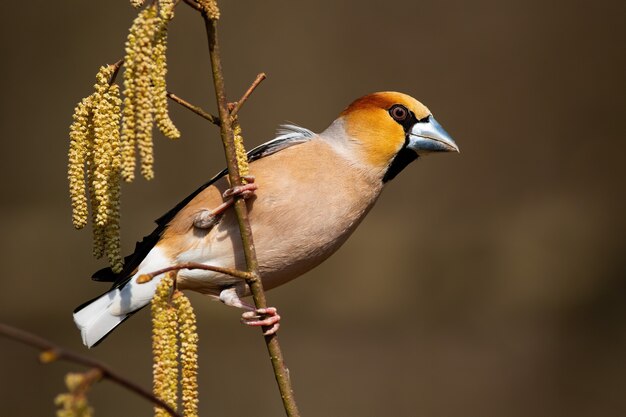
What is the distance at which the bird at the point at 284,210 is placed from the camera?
7.05ft

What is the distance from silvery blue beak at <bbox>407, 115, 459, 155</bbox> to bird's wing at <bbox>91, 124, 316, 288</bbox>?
0.96 feet

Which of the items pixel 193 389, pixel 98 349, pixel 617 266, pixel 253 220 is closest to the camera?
pixel 193 389

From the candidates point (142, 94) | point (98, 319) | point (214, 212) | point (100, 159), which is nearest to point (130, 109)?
point (142, 94)

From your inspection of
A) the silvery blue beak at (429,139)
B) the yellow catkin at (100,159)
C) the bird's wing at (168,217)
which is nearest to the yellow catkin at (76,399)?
the yellow catkin at (100,159)

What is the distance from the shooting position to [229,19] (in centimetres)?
412

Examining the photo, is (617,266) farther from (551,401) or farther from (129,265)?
(129,265)

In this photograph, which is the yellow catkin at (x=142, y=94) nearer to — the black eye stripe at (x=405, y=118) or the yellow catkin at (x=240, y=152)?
the yellow catkin at (x=240, y=152)

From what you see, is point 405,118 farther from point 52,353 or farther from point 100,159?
point 52,353

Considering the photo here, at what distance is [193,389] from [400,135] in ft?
4.02

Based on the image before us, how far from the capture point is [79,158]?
151 cm

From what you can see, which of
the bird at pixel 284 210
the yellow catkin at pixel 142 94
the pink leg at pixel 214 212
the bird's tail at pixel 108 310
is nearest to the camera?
the yellow catkin at pixel 142 94

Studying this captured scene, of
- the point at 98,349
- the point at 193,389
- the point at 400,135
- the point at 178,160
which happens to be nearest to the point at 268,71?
the point at 178,160

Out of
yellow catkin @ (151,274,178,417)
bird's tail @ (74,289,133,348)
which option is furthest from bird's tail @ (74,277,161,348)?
yellow catkin @ (151,274,178,417)

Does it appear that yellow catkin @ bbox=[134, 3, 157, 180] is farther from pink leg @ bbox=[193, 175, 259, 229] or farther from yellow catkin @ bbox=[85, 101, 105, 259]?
pink leg @ bbox=[193, 175, 259, 229]
